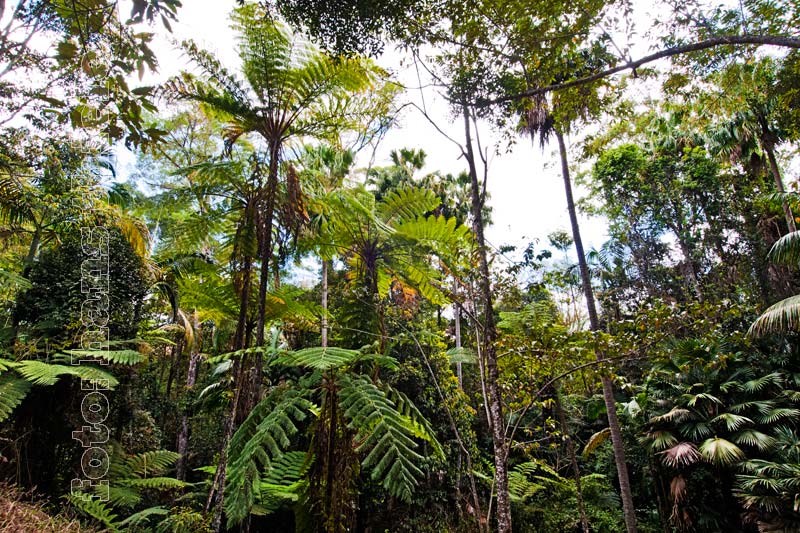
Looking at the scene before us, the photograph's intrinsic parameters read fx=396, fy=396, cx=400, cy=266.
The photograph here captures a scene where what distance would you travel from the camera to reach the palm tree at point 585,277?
5785 mm

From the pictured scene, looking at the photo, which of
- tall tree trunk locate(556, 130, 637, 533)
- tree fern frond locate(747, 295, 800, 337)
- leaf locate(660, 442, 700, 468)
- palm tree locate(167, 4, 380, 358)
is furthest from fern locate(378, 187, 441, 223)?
leaf locate(660, 442, 700, 468)

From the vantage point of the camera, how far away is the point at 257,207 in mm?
4359

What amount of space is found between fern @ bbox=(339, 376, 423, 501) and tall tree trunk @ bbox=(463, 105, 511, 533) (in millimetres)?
657

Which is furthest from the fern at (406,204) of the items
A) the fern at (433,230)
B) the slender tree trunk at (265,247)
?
the slender tree trunk at (265,247)

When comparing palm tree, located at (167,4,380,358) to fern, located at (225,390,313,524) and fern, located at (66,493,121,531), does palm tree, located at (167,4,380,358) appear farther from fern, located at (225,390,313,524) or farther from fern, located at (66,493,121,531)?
fern, located at (66,493,121,531)

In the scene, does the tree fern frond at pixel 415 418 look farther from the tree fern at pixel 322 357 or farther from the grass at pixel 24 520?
the grass at pixel 24 520

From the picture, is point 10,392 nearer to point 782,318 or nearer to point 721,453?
point 721,453

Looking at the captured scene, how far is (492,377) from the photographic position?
11.1 ft

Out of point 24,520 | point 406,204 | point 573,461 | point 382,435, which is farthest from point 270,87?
point 573,461

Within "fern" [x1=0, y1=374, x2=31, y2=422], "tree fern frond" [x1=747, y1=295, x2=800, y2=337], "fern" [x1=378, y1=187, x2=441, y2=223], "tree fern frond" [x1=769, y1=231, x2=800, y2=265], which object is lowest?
"fern" [x1=0, y1=374, x2=31, y2=422]

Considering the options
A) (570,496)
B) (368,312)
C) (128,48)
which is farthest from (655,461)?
(128,48)

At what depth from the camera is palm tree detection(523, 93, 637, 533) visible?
5.79 m

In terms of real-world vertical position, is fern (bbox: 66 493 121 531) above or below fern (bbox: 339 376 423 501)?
below

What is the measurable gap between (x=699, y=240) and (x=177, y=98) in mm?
15723
